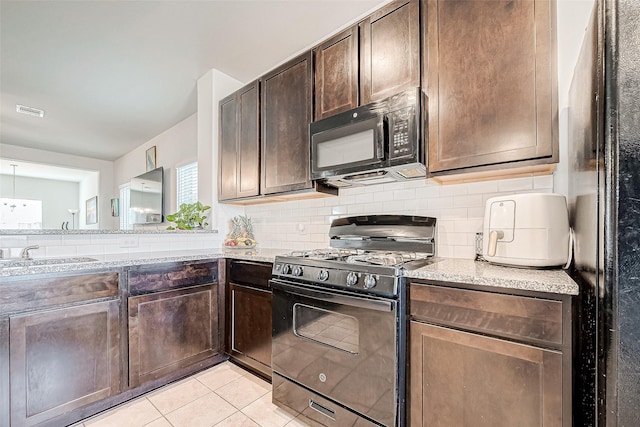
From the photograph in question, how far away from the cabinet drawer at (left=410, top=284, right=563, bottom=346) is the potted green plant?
2264mm

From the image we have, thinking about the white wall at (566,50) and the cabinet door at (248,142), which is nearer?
the white wall at (566,50)

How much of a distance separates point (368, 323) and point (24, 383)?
1.76 m

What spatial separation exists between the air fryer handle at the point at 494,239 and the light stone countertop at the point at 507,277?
0.27ft

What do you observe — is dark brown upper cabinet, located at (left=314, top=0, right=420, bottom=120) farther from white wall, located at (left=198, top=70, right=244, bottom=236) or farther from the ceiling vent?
the ceiling vent

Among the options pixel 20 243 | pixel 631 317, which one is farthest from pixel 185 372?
pixel 631 317

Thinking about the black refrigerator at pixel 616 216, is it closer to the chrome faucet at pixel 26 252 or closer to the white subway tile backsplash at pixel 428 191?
the white subway tile backsplash at pixel 428 191

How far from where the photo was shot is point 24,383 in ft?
4.68

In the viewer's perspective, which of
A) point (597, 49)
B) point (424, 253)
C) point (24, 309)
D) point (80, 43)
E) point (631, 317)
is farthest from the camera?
point (80, 43)

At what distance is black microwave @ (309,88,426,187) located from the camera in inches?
61.4

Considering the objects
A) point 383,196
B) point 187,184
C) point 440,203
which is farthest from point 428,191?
point 187,184

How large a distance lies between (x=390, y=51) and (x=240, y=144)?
157cm

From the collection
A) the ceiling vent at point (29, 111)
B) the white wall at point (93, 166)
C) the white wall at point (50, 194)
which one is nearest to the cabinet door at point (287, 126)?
the ceiling vent at point (29, 111)

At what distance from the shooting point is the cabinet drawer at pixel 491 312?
978 millimetres

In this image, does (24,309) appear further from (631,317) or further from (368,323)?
(631,317)
